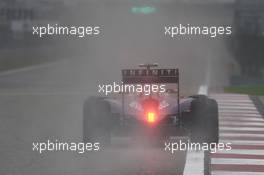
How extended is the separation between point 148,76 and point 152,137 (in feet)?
3.98

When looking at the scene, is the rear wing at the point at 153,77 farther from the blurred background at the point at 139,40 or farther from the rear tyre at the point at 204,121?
the blurred background at the point at 139,40

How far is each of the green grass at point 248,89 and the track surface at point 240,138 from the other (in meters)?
3.35

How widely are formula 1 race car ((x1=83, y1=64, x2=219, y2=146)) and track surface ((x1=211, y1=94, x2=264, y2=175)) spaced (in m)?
0.54

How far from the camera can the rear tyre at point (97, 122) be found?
13.3 metres

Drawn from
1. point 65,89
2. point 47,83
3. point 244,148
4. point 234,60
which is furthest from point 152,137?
point 234,60

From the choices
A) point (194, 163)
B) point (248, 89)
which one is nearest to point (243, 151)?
point (194, 163)

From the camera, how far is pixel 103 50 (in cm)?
6512

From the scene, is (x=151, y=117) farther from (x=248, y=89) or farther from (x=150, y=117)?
(x=248, y=89)

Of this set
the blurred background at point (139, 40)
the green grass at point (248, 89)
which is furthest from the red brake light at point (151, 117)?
the blurred background at point (139, 40)

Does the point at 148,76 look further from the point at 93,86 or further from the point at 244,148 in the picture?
the point at 93,86

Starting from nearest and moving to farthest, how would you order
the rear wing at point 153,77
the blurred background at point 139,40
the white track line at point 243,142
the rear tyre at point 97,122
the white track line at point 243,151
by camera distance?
the rear wing at point 153,77 → the rear tyre at point 97,122 → the white track line at point 243,151 → the white track line at point 243,142 → the blurred background at point 139,40

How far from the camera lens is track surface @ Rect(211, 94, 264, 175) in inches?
477

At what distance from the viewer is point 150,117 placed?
1313cm

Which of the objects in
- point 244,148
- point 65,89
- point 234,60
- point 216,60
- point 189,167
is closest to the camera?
point 189,167
